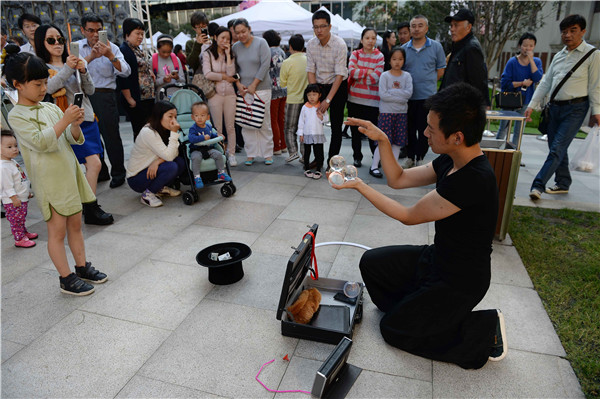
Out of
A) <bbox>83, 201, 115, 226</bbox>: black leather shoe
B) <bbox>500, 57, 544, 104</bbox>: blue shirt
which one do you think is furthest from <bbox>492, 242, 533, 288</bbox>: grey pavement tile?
<bbox>500, 57, 544, 104</bbox>: blue shirt

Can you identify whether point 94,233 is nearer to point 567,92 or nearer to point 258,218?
point 258,218

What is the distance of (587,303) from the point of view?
290cm

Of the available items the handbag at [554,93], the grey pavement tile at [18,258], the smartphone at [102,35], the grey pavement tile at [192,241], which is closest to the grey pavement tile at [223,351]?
the grey pavement tile at [192,241]

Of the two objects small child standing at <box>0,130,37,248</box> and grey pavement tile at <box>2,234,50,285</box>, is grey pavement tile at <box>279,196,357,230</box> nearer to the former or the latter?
grey pavement tile at <box>2,234,50,285</box>

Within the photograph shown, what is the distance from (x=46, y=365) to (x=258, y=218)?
2.45m

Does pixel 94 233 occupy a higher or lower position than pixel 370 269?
lower

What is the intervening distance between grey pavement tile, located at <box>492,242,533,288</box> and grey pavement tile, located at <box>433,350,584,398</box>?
865 millimetres

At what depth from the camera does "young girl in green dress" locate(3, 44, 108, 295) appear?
102 inches

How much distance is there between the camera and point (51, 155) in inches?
108

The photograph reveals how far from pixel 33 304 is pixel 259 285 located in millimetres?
1638

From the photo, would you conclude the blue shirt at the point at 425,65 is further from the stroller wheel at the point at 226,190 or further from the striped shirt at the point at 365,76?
the stroller wheel at the point at 226,190

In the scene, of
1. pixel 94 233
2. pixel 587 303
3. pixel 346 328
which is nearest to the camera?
pixel 346 328

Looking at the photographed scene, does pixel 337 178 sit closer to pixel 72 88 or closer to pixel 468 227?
pixel 468 227

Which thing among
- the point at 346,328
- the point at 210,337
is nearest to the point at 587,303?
the point at 346,328
